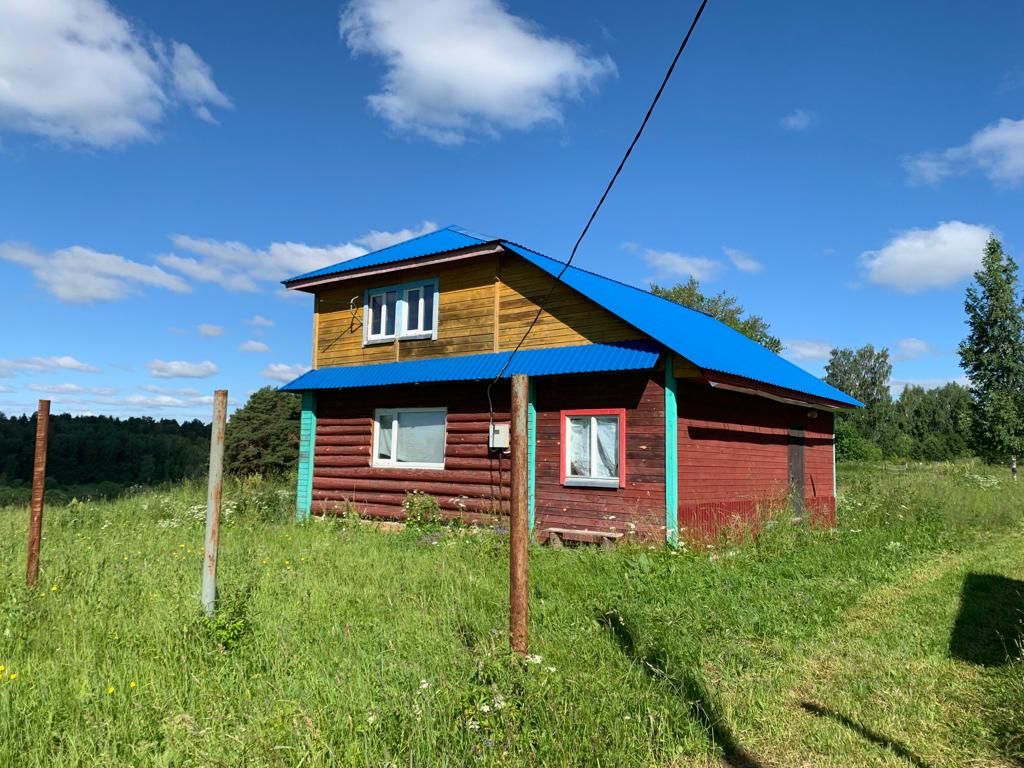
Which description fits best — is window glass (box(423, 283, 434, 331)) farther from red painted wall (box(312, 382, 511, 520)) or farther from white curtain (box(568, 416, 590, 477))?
white curtain (box(568, 416, 590, 477))

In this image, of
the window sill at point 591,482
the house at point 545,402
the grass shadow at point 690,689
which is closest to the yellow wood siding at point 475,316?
the house at point 545,402

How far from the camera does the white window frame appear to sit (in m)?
14.0

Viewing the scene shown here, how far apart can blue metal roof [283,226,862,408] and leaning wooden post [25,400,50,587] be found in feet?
21.8

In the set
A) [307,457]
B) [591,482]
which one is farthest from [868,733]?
[307,457]

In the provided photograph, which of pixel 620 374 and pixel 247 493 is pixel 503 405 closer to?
pixel 620 374

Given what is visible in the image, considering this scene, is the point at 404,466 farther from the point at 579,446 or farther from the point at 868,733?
the point at 868,733

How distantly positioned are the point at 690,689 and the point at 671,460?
6.17 metres

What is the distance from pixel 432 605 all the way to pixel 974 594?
21.0 feet

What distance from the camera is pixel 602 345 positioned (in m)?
11.4

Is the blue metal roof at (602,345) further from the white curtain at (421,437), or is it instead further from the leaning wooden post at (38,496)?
the leaning wooden post at (38,496)

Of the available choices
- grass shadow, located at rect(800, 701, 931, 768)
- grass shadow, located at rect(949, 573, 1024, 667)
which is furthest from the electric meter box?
grass shadow, located at rect(800, 701, 931, 768)

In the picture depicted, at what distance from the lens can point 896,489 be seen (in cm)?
1616

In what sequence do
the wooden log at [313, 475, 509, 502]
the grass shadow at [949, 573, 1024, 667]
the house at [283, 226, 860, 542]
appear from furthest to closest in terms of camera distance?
the wooden log at [313, 475, 509, 502] < the house at [283, 226, 860, 542] < the grass shadow at [949, 573, 1024, 667]

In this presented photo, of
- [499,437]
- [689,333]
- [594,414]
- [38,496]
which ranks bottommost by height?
[38,496]
